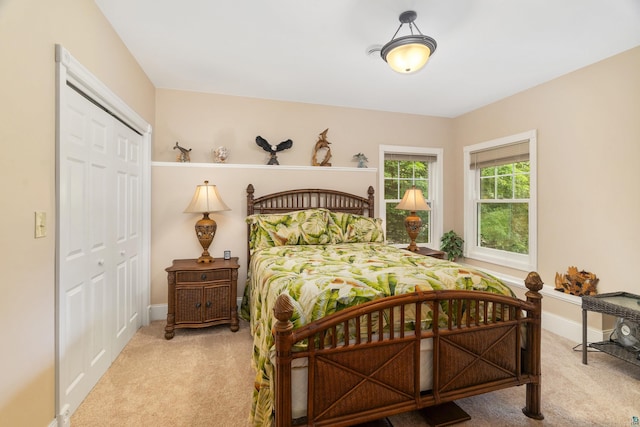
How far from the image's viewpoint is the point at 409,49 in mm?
2061

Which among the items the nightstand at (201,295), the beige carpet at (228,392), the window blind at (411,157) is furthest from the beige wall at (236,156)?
the beige carpet at (228,392)

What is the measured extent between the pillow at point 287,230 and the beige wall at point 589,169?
2.48 m

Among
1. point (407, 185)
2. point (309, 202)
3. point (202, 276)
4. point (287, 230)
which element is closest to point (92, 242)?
point (202, 276)

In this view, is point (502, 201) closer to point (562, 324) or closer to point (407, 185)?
point (407, 185)

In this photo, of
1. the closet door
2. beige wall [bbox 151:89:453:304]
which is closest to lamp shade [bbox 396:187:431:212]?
beige wall [bbox 151:89:453:304]

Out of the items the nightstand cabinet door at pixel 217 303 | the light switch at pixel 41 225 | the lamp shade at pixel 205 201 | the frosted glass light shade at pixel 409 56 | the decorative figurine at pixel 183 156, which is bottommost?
the nightstand cabinet door at pixel 217 303

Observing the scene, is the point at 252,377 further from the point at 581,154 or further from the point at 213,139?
the point at 581,154

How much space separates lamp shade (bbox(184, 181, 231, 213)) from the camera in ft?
10.2

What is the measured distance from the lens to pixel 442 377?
5.46 ft

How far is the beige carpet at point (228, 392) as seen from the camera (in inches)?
71.0

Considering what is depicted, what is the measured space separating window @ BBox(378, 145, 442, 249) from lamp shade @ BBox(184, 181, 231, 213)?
222 centimetres

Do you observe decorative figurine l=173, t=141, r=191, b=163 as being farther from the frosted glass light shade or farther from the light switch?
the frosted glass light shade

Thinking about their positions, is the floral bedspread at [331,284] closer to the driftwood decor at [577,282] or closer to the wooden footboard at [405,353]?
the wooden footboard at [405,353]

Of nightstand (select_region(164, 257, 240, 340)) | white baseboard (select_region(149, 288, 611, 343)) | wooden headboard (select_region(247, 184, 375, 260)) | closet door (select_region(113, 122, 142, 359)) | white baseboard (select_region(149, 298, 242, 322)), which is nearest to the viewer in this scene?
closet door (select_region(113, 122, 142, 359))
